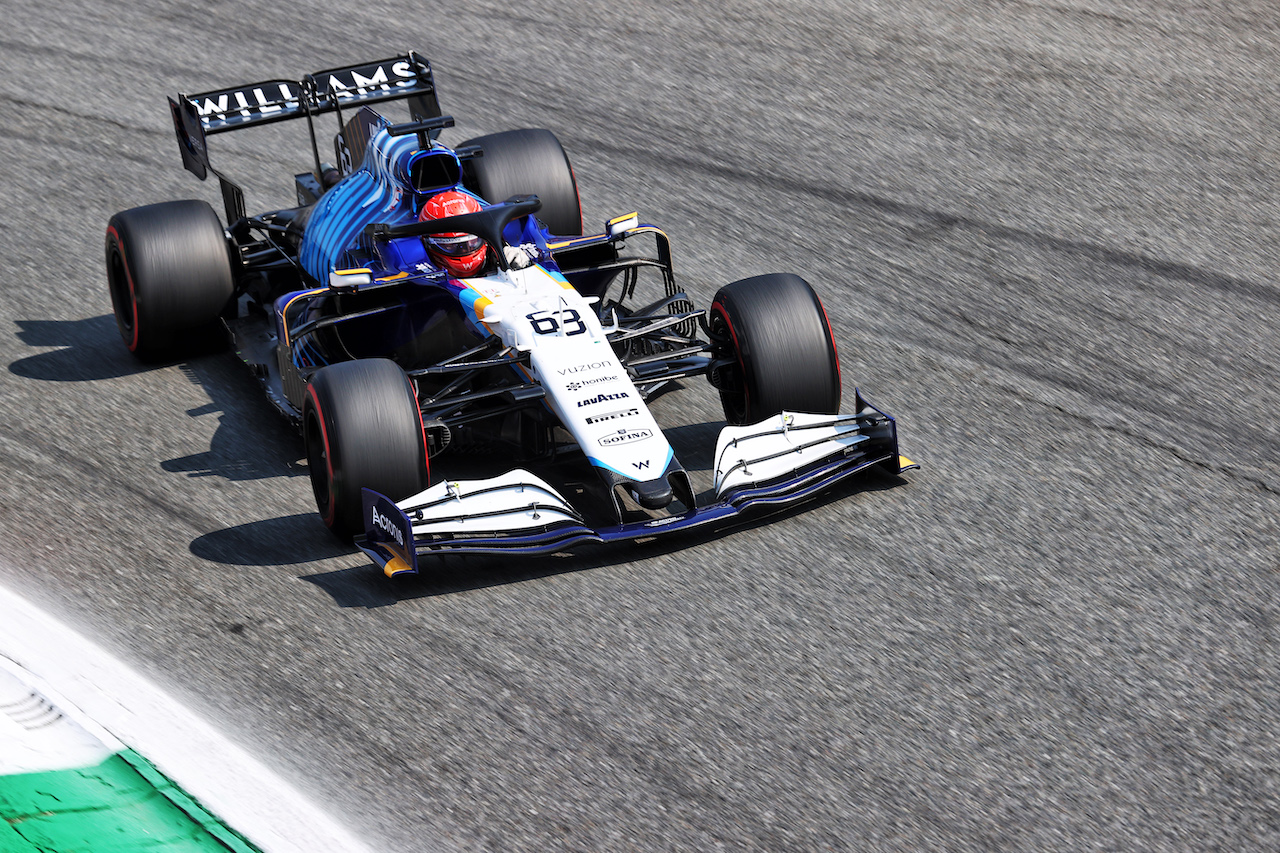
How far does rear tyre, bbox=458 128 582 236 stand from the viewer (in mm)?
8633

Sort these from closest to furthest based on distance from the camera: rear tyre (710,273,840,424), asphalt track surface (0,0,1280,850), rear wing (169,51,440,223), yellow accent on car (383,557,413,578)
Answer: asphalt track surface (0,0,1280,850) → yellow accent on car (383,557,413,578) → rear tyre (710,273,840,424) → rear wing (169,51,440,223)

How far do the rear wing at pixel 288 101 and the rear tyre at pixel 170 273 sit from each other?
74 centimetres

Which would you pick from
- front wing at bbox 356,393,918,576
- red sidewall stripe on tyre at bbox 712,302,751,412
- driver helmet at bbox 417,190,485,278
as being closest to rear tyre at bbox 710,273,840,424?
red sidewall stripe on tyre at bbox 712,302,751,412

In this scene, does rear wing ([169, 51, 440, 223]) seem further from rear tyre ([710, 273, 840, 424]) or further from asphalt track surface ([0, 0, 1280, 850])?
rear tyre ([710, 273, 840, 424])

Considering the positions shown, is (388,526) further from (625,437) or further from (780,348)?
(780,348)

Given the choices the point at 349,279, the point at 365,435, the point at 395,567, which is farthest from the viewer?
the point at 349,279

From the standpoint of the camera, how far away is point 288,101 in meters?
8.70

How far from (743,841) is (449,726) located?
3.91 ft

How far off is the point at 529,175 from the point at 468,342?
5.98 feet

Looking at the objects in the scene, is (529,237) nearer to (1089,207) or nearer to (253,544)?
(253,544)

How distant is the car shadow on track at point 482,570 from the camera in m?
5.84

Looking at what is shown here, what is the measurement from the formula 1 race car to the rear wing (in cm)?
2

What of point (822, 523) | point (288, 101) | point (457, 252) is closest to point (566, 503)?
point (822, 523)

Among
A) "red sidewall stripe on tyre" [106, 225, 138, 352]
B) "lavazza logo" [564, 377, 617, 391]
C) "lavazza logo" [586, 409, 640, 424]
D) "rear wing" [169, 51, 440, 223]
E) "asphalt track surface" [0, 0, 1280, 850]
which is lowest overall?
"asphalt track surface" [0, 0, 1280, 850]
